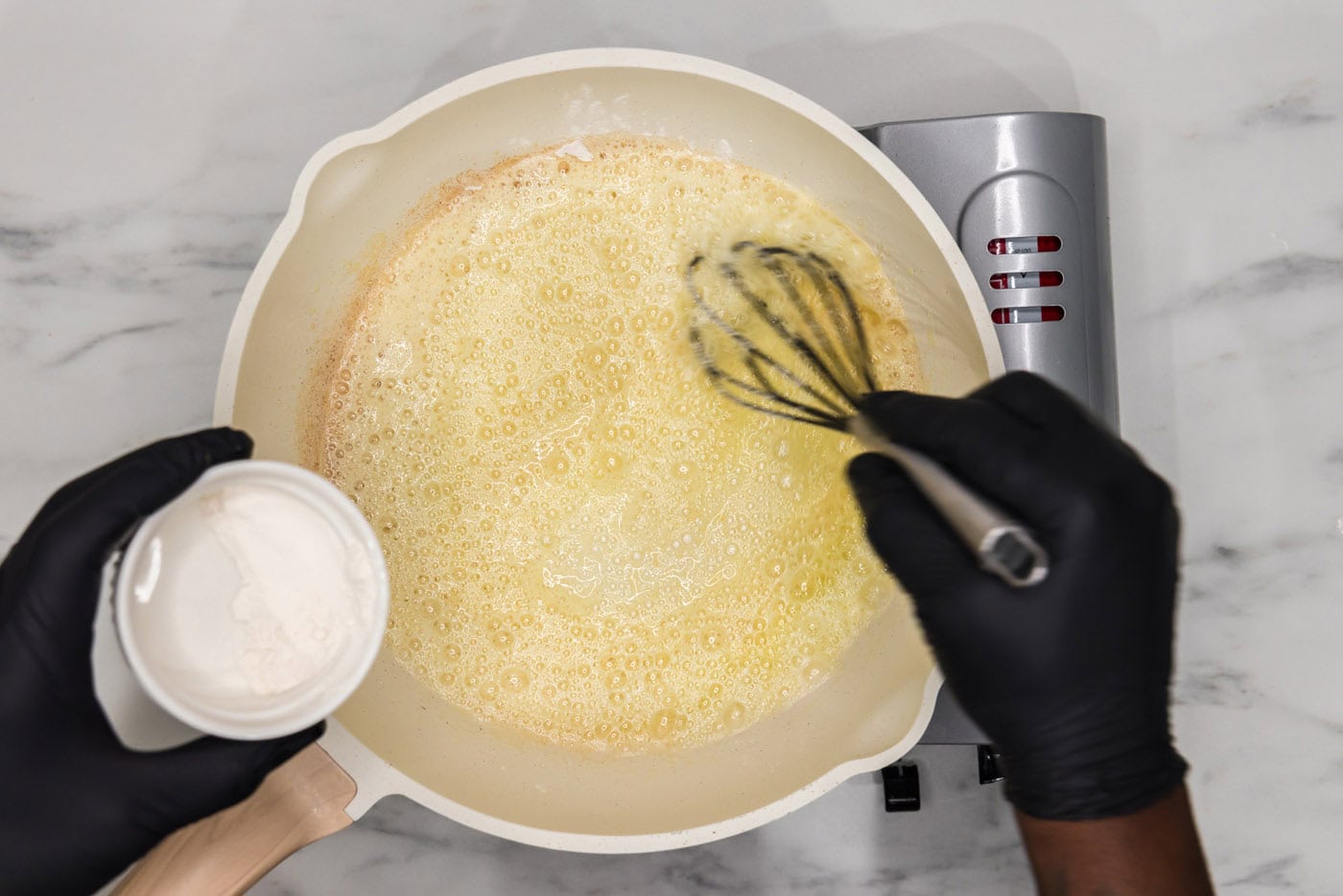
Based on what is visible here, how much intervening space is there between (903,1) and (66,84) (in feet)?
2.46

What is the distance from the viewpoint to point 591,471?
2.62 ft

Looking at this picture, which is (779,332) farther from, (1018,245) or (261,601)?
(261,601)

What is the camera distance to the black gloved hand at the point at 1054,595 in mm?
574

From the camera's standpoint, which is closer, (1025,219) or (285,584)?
(285,584)

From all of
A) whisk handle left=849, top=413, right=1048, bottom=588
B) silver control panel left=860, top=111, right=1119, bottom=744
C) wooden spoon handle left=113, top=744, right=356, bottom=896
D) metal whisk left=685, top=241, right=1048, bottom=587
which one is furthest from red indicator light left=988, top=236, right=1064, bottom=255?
wooden spoon handle left=113, top=744, right=356, bottom=896

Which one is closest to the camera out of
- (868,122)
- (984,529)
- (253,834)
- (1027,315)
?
(984,529)

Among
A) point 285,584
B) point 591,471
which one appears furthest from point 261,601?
point 591,471

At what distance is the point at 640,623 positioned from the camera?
31.7 inches

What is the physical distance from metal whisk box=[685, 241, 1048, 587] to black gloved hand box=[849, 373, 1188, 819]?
0.16 metres

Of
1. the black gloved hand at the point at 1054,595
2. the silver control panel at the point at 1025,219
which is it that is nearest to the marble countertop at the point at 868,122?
the silver control panel at the point at 1025,219

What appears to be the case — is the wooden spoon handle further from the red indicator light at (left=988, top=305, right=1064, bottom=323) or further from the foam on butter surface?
the red indicator light at (left=988, top=305, right=1064, bottom=323)

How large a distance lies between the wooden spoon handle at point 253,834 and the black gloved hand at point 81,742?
0.19 ft

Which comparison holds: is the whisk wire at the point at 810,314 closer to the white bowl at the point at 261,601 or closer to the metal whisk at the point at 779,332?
the metal whisk at the point at 779,332

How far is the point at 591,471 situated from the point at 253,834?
14.0 inches
